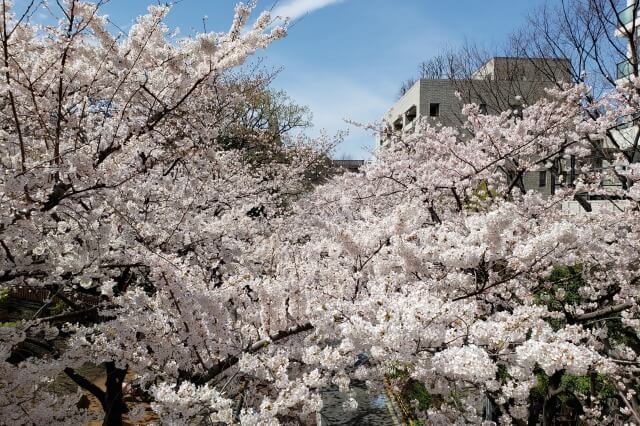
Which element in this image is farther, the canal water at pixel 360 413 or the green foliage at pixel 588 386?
the canal water at pixel 360 413

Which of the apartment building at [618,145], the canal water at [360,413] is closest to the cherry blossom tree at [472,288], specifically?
the apartment building at [618,145]

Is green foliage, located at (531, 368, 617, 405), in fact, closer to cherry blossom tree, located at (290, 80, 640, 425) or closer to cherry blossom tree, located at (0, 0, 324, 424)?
cherry blossom tree, located at (290, 80, 640, 425)

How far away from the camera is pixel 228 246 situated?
5.90 meters

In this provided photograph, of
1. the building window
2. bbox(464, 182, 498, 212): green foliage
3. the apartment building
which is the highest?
the building window

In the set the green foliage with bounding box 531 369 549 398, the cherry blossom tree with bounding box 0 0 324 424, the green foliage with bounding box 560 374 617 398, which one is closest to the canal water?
the green foliage with bounding box 531 369 549 398

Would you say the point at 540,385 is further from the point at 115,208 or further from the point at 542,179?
the point at 542,179

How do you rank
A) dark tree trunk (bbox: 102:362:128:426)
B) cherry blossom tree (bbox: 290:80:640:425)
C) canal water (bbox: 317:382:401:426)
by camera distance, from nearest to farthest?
cherry blossom tree (bbox: 290:80:640:425) → dark tree trunk (bbox: 102:362:128:426) → canal water (bbox: 317:382:401:426)

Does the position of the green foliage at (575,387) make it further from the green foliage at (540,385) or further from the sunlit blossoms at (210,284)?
the sunlit blossoms at (210,284)

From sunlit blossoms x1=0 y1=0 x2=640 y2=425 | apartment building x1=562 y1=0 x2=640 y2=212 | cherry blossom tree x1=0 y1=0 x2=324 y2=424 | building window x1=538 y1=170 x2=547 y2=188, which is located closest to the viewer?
sunlit blossoms x1=0 y1=0 x2=640 y2=425

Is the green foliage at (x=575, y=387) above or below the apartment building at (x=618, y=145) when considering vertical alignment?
below

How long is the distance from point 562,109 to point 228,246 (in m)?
5.72

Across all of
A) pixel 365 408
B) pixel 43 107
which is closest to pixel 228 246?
pixel 43 107

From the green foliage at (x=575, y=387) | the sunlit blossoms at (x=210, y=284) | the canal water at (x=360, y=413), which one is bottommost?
the canal water at (x=360, y=413)

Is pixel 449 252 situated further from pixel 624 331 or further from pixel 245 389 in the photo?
pixel 624 331
